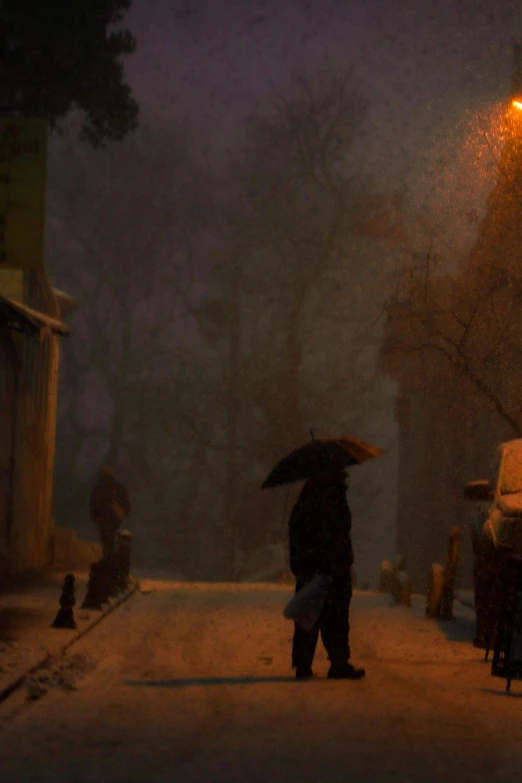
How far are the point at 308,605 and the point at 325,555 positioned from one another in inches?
20.2

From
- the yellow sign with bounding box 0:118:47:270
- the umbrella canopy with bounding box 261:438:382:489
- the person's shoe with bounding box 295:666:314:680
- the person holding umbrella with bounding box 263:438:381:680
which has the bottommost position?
the person's shoe with bounding box 295:666:314:680

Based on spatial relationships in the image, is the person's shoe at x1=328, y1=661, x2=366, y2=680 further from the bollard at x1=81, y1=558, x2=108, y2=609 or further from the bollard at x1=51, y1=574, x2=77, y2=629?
the bollard at x1=81, y1=558, x2=108, y2=609

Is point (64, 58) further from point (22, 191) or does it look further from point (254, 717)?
point (254, 717)

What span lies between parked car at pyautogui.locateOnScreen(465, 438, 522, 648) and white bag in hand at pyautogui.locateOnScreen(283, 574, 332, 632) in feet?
8.92

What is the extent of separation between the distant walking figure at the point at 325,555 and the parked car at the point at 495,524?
2295mm

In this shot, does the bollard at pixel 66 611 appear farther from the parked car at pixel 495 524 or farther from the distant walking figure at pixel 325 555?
the parked car at pixel 495 524

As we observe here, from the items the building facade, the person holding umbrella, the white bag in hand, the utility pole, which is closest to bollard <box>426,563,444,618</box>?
the person holding umbrella

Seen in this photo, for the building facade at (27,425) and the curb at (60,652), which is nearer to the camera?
the curb at (60,652)

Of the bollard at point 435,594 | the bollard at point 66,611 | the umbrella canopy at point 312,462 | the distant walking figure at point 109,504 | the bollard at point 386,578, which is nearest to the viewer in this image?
the umbrella canopy at point 312,462

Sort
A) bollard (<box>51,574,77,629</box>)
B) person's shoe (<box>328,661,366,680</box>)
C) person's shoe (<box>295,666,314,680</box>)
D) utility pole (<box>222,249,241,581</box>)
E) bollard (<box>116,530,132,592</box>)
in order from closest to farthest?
person's shoe (<box>328,661,366,680</box>) < person's shoe (<box>295,666,314,680</box>) < bollard (<box>51,574,77,629</box>) < bollard (<box>116,530,132,592</box>) < utility pole (<box>222,249,241,581</box>)

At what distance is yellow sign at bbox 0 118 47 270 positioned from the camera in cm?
1658

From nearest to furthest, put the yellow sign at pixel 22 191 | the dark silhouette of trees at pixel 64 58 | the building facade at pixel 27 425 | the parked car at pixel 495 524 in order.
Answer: the parked car at pixel 495 524 → the yellow sign at pixel 22 191 → the building facade at pixel 27 425 → the dark silhouette of trees at pixel 64 58

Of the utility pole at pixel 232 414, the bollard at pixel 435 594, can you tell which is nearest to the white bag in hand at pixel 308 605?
the bollard at pixel 435 594

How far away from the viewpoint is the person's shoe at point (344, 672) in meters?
9.50
